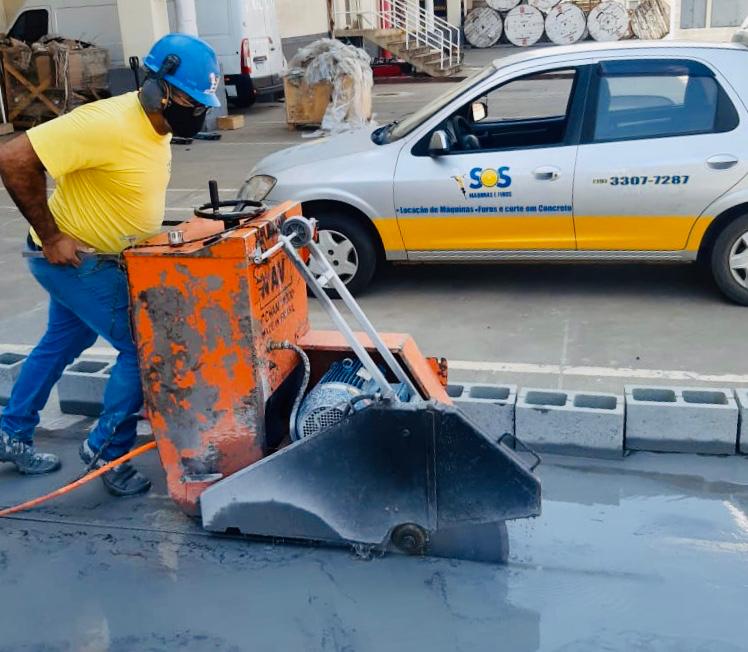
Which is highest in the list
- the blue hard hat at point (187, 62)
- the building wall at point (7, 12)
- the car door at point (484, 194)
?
the building wall at point (7, 12)

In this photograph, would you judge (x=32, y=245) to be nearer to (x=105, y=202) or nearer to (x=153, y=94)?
(x=105, y=202)

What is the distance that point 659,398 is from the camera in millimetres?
4645

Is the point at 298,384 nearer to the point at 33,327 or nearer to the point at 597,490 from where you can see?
the point at 597,490

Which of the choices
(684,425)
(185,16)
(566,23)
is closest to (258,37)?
(185,16)

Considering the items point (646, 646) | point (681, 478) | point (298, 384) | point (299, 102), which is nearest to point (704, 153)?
point (681, 478)

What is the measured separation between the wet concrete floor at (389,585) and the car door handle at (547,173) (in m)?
2.72

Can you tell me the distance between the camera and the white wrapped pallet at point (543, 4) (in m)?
32.4

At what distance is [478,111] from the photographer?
720 centimetres

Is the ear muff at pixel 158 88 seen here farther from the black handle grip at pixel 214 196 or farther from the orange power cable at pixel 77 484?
the orange power cable at pixel 77 484

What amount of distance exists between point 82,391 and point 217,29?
13.7 meters

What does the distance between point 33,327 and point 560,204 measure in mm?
3792

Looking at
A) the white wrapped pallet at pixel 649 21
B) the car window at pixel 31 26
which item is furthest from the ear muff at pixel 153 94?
the white wrapped pallet at pixel 649 21

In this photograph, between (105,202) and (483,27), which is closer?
(105,202)

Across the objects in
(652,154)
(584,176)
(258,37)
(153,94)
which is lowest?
(584,176)
